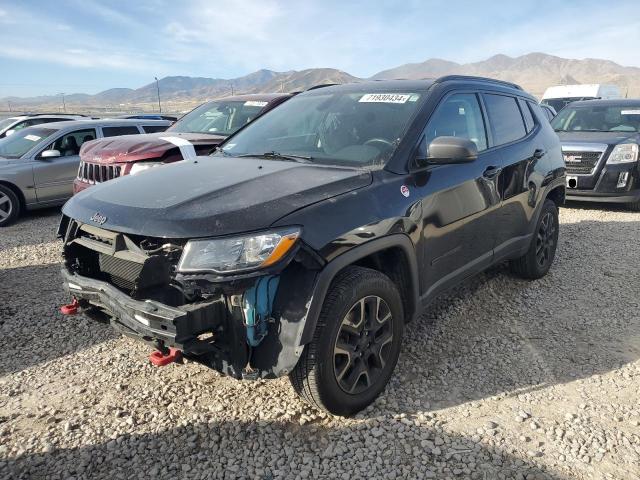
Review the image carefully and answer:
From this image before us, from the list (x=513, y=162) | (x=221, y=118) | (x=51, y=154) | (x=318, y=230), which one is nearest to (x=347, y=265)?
(x=318, y=230)

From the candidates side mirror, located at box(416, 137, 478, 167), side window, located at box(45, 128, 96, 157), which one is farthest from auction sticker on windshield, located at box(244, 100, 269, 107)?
side mirror, located at box(416, 137, 478, 167)

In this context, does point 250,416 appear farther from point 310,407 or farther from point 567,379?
point 567,379

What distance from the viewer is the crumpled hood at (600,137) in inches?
304

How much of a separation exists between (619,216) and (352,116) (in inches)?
240

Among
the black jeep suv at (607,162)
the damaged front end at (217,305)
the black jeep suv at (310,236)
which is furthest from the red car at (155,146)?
the black jeep suv at (607,162)

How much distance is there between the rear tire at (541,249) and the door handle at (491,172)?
3.57 feet

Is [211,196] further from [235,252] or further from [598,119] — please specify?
[598,119]

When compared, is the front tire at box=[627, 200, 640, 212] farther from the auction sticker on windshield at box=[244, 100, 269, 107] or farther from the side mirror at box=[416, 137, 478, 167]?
the side mirror at box=[416, 137, 478, 167]

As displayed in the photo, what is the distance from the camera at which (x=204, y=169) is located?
121 inches

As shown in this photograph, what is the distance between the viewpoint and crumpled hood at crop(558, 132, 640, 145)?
7.71 m

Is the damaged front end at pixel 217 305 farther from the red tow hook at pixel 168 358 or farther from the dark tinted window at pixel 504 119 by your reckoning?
the dark tinted window at pixel 504 119

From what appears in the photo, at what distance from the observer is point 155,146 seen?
5355mm

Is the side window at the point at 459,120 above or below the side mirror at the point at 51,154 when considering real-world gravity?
above

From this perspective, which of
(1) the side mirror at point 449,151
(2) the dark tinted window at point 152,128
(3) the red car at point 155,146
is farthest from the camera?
(2) the dark tinted window at point 152,128
